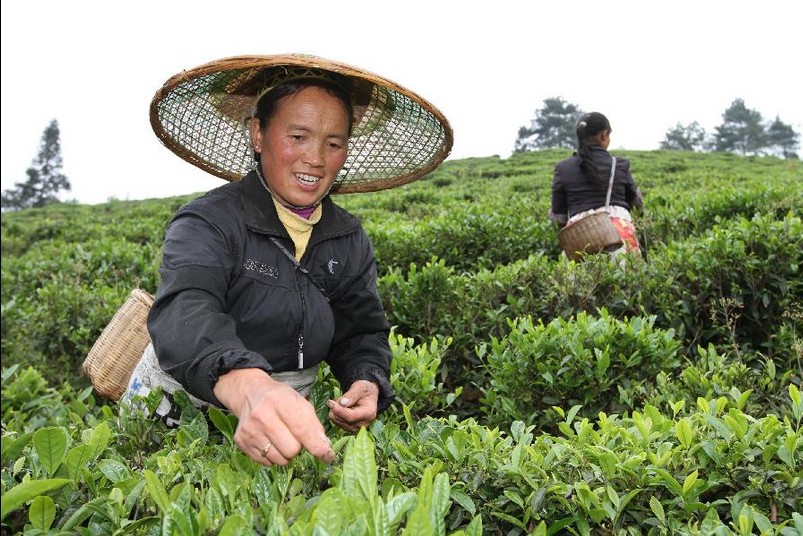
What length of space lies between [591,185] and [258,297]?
12.4 ft

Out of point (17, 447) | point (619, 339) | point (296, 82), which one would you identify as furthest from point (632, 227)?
point (17, 447)

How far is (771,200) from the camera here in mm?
5074

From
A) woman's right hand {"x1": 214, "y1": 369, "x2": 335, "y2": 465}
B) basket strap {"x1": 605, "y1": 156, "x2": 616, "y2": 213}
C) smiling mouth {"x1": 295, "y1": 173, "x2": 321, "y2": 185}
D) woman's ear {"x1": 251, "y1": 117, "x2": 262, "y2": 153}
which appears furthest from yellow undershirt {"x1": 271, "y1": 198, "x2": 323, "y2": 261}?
basket strap {"x1": 605, "y1": 156, "x2": 616, "y2": 213}

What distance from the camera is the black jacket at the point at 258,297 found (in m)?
1.58

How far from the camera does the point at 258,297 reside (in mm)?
2043

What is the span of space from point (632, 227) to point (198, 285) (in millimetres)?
3992

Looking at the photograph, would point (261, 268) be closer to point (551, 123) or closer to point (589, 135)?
point (589, 135)

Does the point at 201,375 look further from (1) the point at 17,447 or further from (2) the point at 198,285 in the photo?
(1) the point at 17,447

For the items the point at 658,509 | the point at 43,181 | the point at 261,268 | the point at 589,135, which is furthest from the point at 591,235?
the point at 43,181

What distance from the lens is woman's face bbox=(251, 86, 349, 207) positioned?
213 cm

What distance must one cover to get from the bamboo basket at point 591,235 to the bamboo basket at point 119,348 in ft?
9.81

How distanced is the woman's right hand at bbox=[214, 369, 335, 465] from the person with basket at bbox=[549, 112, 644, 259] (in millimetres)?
3754

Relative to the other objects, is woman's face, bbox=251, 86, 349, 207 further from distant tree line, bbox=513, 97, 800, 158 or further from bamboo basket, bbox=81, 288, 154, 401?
distant tree line, bbox=513, 97, 800, 158

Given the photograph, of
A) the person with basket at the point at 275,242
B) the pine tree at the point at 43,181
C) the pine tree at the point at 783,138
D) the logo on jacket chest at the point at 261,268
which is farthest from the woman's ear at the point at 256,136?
the pine tree at the point at 783,138
